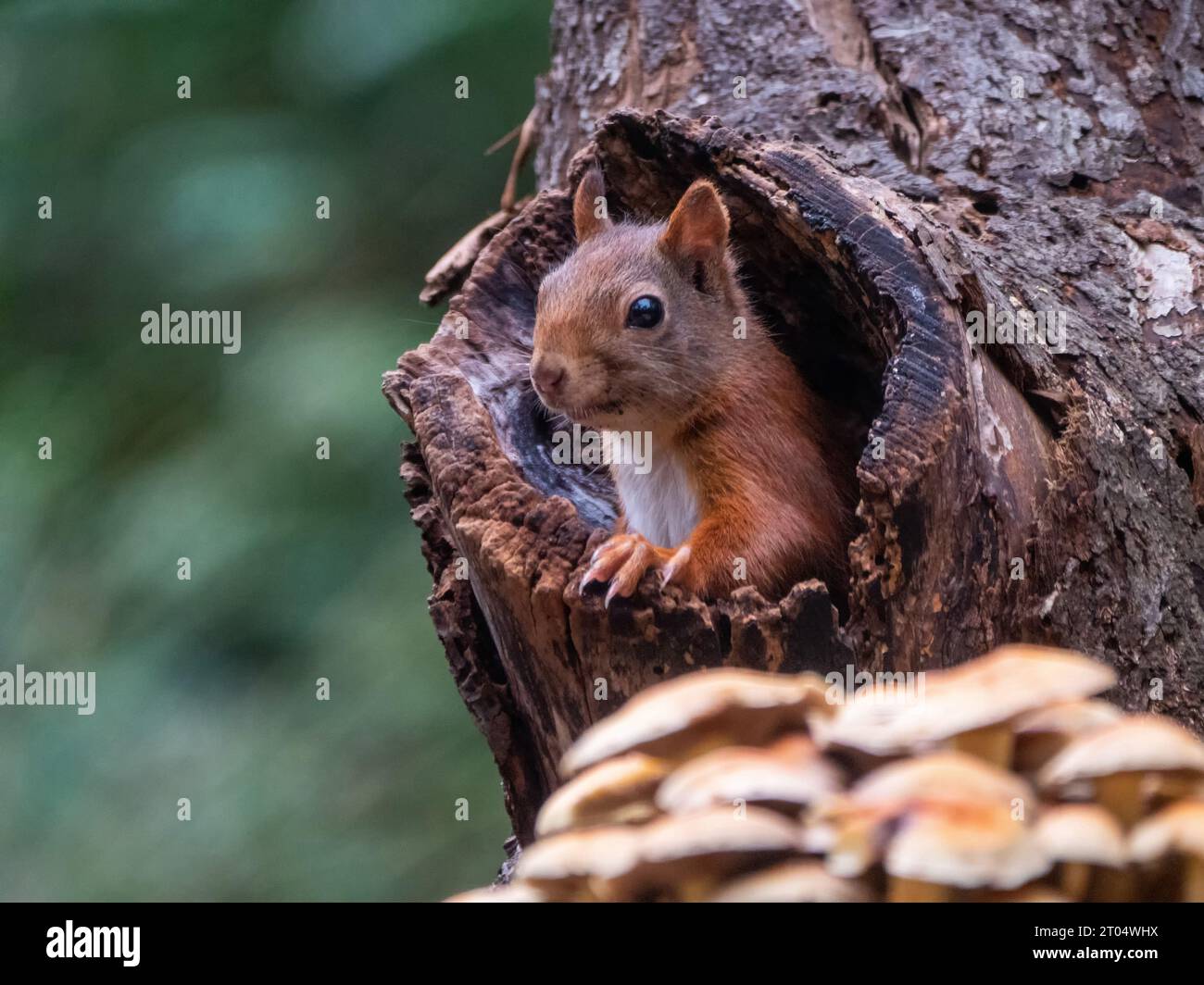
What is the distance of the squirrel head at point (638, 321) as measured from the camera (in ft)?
7.67

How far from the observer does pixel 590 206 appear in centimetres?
255

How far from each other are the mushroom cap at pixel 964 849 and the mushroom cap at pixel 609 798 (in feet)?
0.73

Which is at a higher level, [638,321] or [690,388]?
[638,321]

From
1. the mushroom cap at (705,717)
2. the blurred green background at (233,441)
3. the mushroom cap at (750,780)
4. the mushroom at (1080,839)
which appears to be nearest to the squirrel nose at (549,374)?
the blurred green background at (233,441)

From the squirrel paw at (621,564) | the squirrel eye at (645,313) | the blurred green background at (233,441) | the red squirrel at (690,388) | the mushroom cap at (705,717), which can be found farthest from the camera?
the blurred green background at (233,441)

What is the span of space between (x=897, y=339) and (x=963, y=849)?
1.27 metres

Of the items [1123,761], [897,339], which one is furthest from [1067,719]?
[897,339]

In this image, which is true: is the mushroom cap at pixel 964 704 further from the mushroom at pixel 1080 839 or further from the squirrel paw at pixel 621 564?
the squirrel paw at pixel 621 564

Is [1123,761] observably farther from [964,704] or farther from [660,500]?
[660,500]

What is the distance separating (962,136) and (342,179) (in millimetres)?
2177

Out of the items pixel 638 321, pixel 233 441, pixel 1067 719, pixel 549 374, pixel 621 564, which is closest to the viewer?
pixel 1067 719

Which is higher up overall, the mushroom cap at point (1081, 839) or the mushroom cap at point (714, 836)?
the mushroom cap at point (714, 836)

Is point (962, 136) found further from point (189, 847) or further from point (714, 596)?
point (189, 847)

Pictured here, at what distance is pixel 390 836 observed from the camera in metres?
3.46
